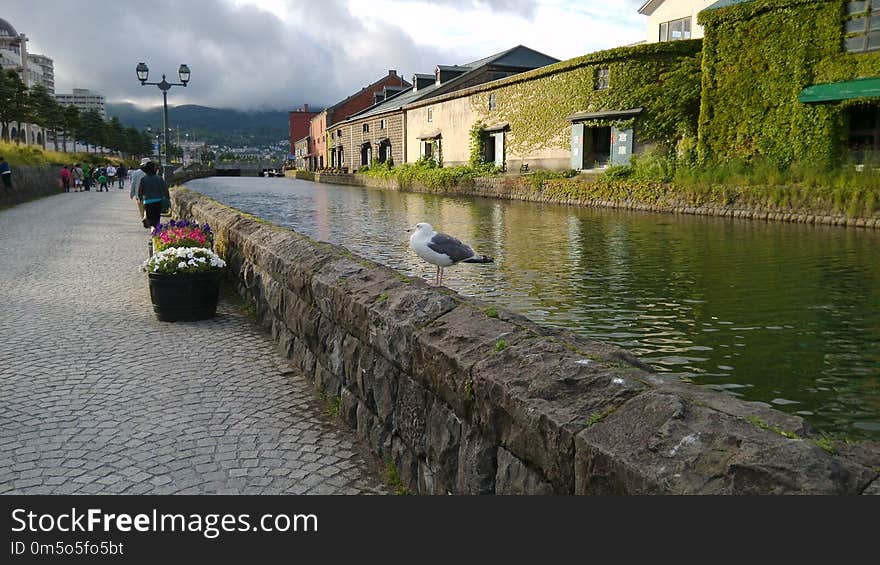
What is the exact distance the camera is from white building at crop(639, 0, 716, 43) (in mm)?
36897

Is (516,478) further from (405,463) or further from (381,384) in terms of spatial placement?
(381,384)

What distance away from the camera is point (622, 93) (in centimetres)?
3106

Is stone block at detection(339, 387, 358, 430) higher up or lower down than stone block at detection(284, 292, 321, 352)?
lower down

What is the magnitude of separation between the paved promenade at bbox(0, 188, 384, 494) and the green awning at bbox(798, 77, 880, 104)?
2033cm

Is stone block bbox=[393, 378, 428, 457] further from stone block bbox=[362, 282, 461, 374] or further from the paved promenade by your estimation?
the paved promenade

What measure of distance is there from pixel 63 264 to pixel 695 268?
10645 millimetres

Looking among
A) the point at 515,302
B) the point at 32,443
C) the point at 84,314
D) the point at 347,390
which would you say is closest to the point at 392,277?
the point at 347,390

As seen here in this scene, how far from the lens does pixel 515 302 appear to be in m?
8.73

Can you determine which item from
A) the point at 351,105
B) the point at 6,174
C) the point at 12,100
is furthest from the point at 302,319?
the point at 351,105

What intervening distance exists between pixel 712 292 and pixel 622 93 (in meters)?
23.9

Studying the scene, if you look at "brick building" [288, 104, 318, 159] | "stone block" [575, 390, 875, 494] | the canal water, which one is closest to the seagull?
the canal water

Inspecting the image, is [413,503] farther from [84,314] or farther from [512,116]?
[512,116]

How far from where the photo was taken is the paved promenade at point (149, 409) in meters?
3.87

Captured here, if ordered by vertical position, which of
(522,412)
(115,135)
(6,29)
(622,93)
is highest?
(6,29)
